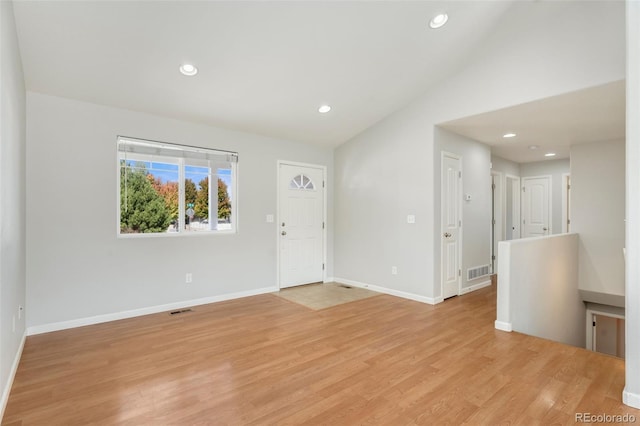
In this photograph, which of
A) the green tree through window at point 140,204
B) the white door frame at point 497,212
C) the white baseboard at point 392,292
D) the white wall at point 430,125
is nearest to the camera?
the white wall at point 430,125

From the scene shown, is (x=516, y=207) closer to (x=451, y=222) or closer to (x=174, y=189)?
(x=451, y=222)

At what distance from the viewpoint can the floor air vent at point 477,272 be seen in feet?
17.4

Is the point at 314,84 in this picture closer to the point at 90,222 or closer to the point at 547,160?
the point at 90,222

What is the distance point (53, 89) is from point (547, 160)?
8.73 meters

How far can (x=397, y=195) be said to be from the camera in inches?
193

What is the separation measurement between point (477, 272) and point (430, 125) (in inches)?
108

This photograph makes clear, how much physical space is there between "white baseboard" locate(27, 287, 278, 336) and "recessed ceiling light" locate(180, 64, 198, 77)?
2823 millimetres

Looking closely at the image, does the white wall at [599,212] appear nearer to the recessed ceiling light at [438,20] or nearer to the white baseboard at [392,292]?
the white baseboard at [392,292]

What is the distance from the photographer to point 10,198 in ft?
7.79

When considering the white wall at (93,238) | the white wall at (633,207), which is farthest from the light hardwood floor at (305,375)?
the white wall at (93,238)

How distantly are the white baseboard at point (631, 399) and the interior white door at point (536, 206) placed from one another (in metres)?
5.81

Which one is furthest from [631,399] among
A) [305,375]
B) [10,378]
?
[10,378]

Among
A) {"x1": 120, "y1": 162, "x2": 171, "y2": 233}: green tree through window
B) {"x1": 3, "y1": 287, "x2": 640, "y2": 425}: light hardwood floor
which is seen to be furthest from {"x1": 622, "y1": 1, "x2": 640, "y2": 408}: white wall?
{"x1": 120, "y1": 162, "x2": 171, "y2": 233}: green tree through window

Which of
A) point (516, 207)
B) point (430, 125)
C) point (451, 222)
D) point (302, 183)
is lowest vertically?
point (451, 222)
